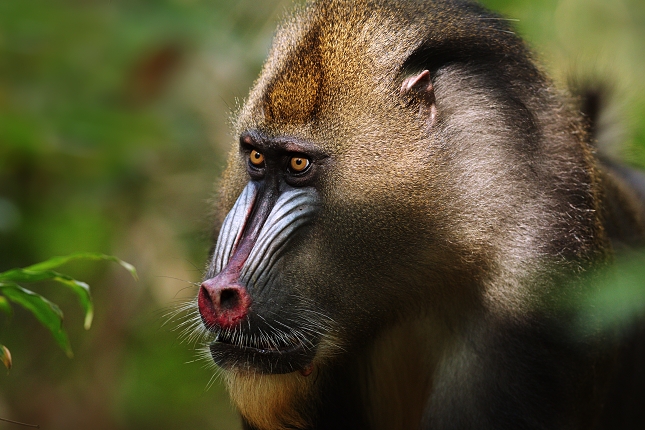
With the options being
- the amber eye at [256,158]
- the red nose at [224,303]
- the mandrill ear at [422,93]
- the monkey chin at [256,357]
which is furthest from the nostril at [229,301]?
the mandrill ear at [422,93]

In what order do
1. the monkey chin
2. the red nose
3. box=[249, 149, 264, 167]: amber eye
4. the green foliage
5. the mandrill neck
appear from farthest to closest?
the mandrill neck → box=[249, 149, 264, 167]: amber eye → the monkey chin → the red nose → the green foliage

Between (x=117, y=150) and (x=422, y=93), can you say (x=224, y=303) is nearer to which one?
(x=422, y=93)

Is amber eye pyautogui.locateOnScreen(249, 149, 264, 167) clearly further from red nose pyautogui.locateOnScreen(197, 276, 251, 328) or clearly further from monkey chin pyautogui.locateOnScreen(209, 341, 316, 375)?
monkey chin pyautogui.locateOnScreen(209, 341, 316, 375)

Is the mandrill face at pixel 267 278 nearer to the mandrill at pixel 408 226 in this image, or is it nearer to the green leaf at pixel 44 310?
the mandrill at pixel 408 226

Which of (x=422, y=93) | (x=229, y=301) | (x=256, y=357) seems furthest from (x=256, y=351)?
(x=422, y=93)

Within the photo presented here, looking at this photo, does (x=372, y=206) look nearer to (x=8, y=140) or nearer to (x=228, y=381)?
(x=228, y=381)

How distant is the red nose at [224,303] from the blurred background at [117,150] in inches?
103

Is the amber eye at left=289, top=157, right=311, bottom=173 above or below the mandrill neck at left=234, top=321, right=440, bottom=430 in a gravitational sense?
above

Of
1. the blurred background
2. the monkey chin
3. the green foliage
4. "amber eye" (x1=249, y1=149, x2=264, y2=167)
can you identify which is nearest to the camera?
the green foliage

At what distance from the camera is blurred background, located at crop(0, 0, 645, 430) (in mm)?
5527

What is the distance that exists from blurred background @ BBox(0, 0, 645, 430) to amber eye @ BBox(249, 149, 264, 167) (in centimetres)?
235

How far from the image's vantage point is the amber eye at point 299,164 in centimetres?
299

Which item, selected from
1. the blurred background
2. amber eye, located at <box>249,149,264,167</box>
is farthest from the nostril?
the blurred background

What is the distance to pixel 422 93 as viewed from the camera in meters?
3.14
